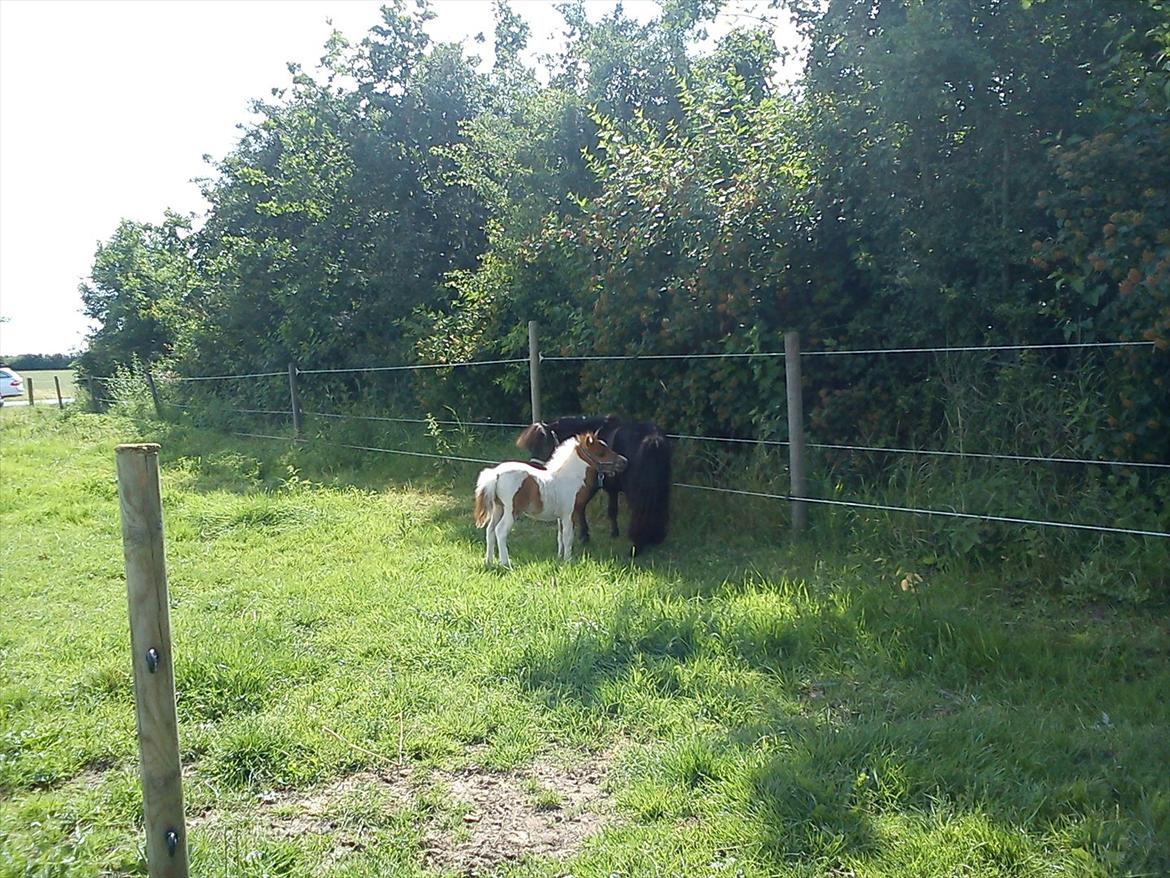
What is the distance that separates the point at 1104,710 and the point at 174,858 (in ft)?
12.0

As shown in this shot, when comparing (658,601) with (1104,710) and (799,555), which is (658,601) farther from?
(1104,710)

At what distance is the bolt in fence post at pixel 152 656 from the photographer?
8.04ft

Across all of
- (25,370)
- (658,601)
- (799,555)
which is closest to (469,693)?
(658,601)

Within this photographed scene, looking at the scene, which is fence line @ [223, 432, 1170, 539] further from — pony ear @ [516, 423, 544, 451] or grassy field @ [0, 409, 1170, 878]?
pony ear @ [516, 423, 544, 451]

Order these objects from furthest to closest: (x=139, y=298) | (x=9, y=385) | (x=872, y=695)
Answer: (x=9, y=385), (x=139, y=298), (x=872, y=695)

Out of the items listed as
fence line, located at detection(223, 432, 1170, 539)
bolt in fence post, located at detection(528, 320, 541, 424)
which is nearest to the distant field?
fence line, located at detection(223, 432, 1170, 539)

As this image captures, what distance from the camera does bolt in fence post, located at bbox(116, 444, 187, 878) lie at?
2.45 metres

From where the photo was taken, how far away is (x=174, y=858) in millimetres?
2580

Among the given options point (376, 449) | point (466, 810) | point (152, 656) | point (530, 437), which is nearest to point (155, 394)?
point (376, 449)

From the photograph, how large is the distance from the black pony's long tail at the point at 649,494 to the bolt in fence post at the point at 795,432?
0.96 m

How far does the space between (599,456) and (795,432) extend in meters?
1.58

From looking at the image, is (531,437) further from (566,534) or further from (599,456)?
(566,534)

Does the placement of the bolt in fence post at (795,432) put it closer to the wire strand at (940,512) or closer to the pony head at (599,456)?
the wire strand at (940,512)

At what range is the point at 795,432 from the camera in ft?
21.9
